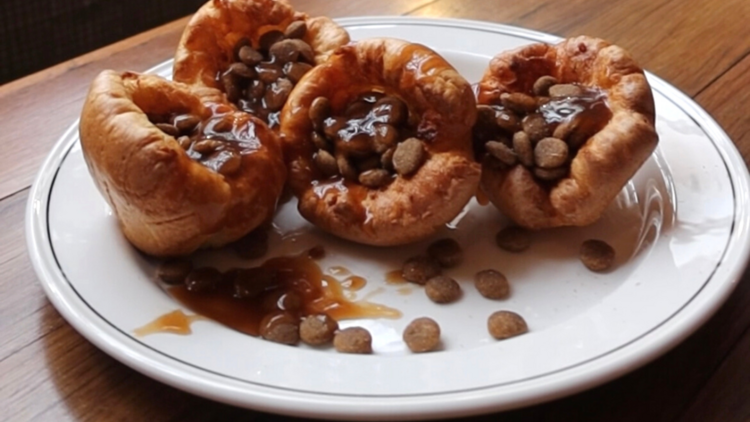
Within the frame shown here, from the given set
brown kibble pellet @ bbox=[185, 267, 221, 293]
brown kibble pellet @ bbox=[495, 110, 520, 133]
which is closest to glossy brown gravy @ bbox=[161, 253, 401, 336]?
brown kibble pellet @ bbox=[185, 267, 221, 293]

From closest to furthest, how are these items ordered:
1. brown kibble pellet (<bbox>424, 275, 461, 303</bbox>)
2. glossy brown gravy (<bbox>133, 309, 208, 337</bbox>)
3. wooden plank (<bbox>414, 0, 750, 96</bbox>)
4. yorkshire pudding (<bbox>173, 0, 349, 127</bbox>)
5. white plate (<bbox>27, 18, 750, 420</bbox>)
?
white plate (<bbox>27, 18, 750, 420</bbox>)
glossy brown gravy (<bbox>133, 309, 208, 337</bbox>)
brown kibble pellet (<bbox>424, 275, 461, 303</bbox>)
yorkshire pudding (<bbox>173, 0, 349, 127</bbox>)
wooden plank (<bbox>414, 0, 750, 96</bbox>)

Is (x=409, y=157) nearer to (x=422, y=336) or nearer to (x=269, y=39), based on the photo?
(x=422, y=336)

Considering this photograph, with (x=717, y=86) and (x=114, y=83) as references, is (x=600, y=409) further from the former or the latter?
(x=717, y=86)

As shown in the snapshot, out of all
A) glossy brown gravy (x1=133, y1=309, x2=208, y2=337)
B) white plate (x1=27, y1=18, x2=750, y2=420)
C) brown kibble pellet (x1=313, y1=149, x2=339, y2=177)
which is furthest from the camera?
brown kibble pellet (x1=313, y1=149, x2=339, y2=177)

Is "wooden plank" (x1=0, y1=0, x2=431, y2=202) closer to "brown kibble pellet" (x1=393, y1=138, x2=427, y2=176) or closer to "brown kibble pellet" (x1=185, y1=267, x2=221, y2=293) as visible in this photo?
"brown kibble pellet" (x1=185, y1=267, x2=221, y2=293)

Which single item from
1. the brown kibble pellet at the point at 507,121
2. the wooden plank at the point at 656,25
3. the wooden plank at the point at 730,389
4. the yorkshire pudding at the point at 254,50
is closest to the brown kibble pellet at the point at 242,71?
the yorkshire pudding at the point at 254,50

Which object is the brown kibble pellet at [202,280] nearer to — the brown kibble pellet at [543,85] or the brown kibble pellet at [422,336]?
the brown kibble pellet at [422,336]
